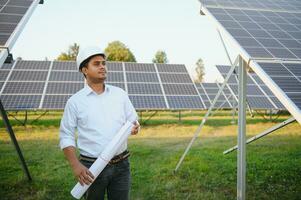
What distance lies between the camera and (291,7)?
350 inches

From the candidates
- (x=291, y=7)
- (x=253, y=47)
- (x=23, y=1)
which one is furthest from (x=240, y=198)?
(x=291, y=7)

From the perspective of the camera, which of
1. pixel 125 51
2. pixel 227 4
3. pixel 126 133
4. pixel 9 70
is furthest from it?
pixel 125 51

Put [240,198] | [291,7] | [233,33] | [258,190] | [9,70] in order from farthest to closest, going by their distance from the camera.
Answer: [9,70] < [291,7] < [258,190] < [233,33] < [240,198]

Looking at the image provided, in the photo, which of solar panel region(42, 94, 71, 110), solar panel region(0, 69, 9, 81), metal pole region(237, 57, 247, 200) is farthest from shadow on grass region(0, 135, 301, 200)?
solar panel region(0, 69, 9, 81)

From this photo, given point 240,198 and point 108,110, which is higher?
point 108,110

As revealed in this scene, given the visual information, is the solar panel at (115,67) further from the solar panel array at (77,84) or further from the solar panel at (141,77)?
the solar panel at (141,77)

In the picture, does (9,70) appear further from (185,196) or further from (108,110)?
(108,110)

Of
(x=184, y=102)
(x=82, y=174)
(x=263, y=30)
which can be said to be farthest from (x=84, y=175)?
(x=184, y=102)

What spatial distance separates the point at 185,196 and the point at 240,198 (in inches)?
45.7

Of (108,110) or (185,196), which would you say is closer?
(108,110)

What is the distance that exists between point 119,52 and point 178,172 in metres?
46.1

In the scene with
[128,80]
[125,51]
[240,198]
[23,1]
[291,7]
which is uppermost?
[23,1]

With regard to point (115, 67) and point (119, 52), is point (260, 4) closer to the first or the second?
point (115, 67)

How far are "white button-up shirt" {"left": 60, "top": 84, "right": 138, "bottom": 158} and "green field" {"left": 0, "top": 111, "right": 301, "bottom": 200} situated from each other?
2.90m
